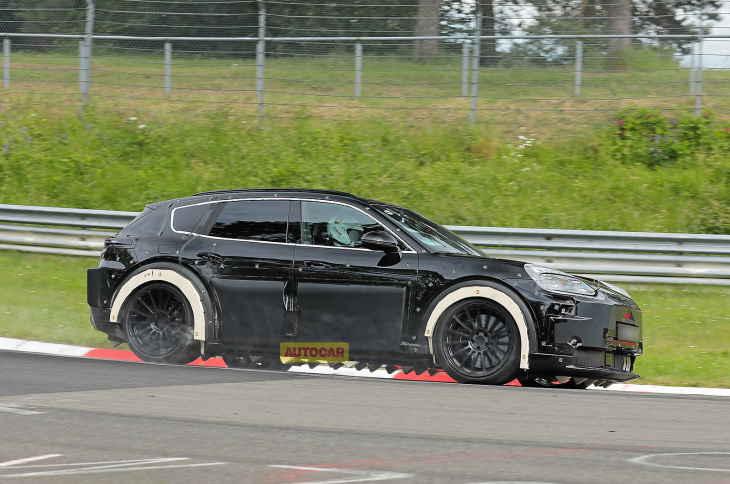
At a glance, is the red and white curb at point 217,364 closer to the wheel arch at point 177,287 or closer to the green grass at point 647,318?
the green grass at point 647,318

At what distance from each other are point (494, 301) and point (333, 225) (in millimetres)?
1492

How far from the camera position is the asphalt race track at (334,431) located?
421 cm

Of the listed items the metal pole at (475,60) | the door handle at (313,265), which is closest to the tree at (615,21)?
the metal pole at (475,60)

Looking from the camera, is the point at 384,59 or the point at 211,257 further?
the point at 384,59

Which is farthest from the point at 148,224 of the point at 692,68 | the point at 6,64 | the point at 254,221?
the point at 6,64

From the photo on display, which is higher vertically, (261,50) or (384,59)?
(261,50)

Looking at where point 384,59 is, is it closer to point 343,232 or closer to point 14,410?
point 343,232

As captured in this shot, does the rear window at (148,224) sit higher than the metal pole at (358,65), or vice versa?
the metal pole at (358,65)

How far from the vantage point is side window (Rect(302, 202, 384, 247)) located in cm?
734

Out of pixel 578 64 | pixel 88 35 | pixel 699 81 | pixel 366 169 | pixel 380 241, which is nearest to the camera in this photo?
pixel 380 241

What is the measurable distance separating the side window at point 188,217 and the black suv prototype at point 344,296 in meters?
0.01

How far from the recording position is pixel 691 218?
41.2ft

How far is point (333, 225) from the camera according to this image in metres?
7.45

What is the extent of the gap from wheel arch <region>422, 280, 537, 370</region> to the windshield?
0.45 metres
